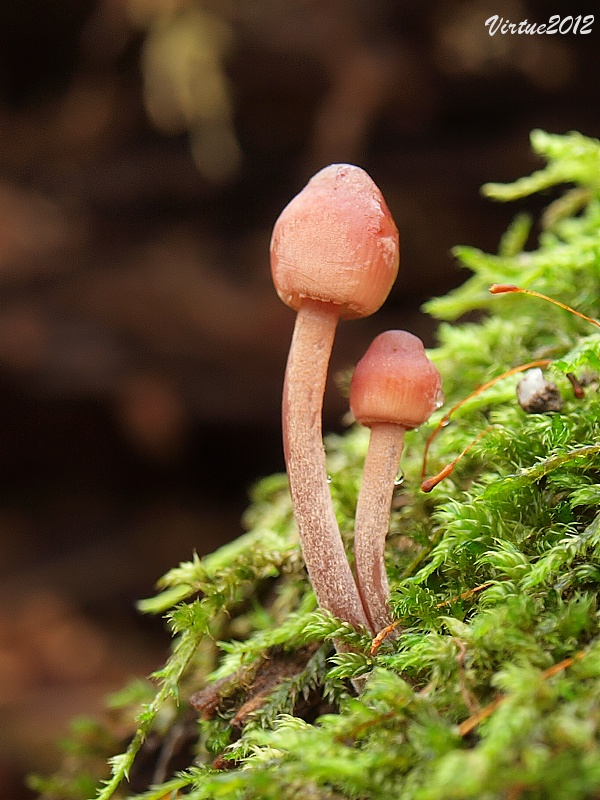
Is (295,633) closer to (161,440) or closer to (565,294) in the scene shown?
(565,294)

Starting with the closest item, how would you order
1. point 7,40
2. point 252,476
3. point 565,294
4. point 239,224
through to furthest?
point 565,294 < point 7,40 < point 239,224 < point 252,476

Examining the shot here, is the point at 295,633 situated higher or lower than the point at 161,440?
lower

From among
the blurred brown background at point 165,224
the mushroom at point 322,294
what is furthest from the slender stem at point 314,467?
the blurred brown background at point 165,224

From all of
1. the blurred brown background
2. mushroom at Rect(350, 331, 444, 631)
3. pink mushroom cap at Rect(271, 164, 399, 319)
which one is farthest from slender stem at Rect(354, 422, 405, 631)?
the blurred brown background

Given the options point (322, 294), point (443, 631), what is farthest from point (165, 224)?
point (443, 631)

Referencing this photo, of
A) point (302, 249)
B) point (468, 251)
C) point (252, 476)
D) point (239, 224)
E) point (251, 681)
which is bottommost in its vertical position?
point (251, 681)

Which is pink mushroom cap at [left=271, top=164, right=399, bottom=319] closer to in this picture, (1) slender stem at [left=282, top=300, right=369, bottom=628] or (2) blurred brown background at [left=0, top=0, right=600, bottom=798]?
(1) slender stem at [left=282, top=300, right=369, bottom=628]

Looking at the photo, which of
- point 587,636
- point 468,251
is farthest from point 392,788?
point 468,251
